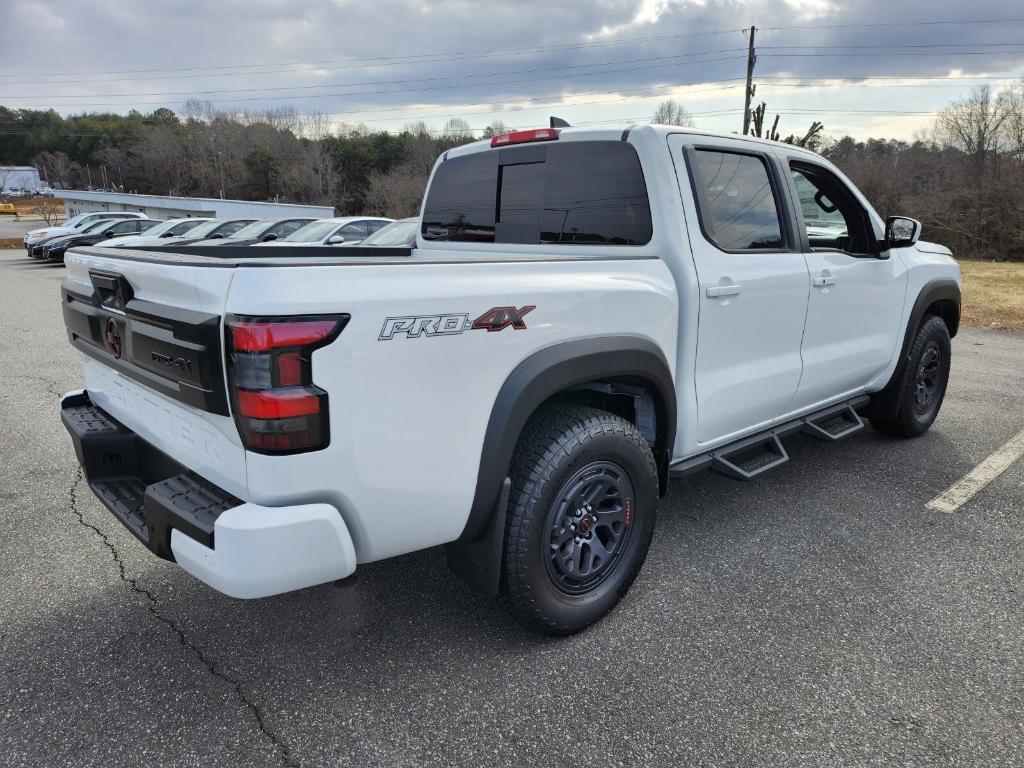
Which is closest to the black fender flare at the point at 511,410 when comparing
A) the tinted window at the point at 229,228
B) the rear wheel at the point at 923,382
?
the rear wheel at the point at 923,382

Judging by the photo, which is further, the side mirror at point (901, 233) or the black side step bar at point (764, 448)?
the side mirror at point (901, 233)

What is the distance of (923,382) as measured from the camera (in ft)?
16.2

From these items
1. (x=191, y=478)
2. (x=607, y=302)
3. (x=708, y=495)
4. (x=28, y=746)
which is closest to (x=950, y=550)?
(x=708, y=495)

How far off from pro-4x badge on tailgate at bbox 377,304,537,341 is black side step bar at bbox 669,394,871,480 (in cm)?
125

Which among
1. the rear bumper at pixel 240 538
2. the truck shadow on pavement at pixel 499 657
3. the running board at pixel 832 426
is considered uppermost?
the rear bumper at pixel 240 538

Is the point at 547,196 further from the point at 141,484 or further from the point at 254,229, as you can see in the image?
the point at 254,229

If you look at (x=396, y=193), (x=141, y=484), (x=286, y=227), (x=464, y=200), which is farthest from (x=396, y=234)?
(x=396, y=193)

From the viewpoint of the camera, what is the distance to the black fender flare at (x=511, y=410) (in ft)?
7.25

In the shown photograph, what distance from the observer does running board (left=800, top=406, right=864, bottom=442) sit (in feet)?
12.6

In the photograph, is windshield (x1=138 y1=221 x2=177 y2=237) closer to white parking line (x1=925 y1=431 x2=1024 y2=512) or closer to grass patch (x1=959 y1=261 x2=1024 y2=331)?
grass patch (x1=959 y1=261 x2=1024 y2=331)

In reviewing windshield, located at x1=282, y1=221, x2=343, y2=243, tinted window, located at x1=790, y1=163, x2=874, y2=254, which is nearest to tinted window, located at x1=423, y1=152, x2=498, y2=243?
tinted window, located at x1=790, y1=163, x2=874, y2=254

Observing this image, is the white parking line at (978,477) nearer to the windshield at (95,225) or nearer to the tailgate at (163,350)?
the tailgate at (163,350)

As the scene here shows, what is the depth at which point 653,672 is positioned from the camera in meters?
2.41

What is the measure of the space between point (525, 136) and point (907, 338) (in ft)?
9.51
